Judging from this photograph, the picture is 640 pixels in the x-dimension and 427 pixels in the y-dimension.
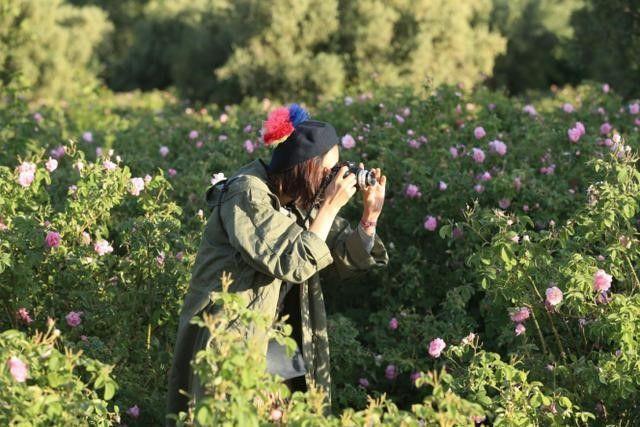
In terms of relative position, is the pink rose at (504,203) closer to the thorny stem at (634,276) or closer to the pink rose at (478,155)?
the pink rose at (478,155)

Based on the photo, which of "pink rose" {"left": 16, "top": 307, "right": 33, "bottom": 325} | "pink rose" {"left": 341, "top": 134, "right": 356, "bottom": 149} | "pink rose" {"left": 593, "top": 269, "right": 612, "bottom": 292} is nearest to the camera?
"pink rose" {"left": 593, "top": 269, "right": 612, "bottom": 292}

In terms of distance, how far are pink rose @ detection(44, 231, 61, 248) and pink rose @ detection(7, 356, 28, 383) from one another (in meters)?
1.38

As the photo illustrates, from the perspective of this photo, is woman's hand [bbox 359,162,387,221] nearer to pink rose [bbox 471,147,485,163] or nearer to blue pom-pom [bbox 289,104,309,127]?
blue pom-pom [bbox 289,104,309,127]

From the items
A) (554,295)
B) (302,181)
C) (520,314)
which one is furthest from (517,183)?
(302,181)

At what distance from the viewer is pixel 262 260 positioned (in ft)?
9.52

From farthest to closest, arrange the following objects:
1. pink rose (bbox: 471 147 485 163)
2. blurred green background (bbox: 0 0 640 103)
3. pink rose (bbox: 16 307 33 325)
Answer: blurred green background (bbox: 0 0 640 103), pink rose (bbox: 471 147 485 163), pink rose (bbox: 16 307 33 325)

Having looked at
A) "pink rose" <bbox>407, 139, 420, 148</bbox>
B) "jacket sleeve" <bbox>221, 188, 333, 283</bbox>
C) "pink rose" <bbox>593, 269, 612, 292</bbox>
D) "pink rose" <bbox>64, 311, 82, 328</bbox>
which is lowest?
"pink rose" <bbox>64, 311, 82, 328</bbox>

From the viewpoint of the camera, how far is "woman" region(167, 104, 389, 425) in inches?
116

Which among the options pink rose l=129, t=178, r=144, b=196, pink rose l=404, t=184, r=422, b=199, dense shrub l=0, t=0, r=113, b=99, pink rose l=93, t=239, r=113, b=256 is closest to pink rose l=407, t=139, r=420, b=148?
pink rose l=404, t=184, r=422, b=199

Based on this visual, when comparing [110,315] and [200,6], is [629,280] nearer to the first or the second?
[110,315]

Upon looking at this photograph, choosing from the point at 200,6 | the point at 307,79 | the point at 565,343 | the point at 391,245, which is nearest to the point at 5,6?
the point at 307,79

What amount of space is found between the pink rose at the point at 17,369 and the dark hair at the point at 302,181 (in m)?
1.04

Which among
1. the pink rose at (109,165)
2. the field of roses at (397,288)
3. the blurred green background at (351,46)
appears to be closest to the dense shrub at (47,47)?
the blurred green background at (351,46)

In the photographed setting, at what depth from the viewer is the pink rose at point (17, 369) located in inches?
97.0
